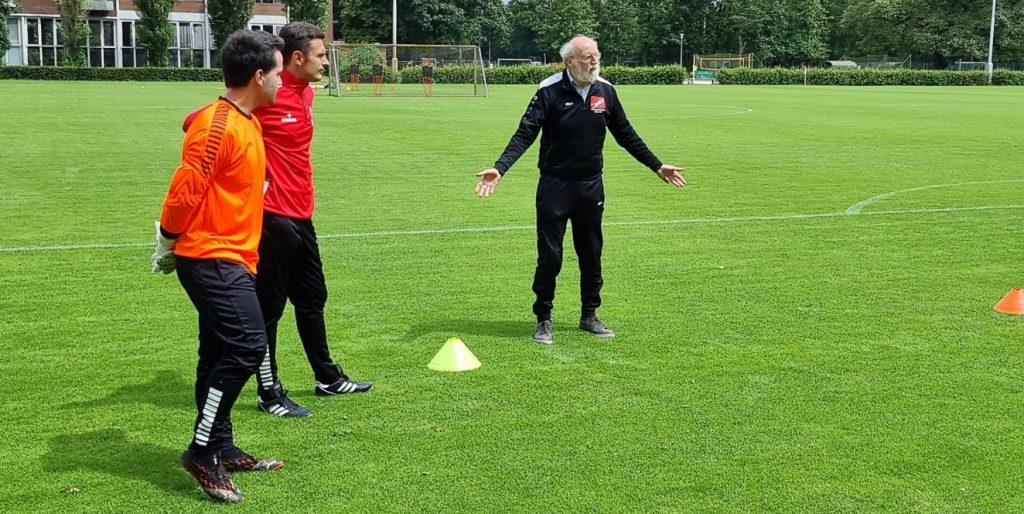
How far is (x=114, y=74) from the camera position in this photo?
63.1 meters

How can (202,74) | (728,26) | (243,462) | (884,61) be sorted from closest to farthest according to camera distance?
A: (243,462) < (202,74) < (884,61) < (728,26)

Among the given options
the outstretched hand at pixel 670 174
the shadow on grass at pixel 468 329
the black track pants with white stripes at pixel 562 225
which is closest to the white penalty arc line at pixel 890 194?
the outstretched hand at pixel 670 174

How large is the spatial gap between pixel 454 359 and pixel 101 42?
259ft

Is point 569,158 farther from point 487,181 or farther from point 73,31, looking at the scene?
point 73,31

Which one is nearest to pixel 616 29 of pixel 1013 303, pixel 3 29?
pixel 3 29

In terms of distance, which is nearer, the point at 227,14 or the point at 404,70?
the point at 404,70

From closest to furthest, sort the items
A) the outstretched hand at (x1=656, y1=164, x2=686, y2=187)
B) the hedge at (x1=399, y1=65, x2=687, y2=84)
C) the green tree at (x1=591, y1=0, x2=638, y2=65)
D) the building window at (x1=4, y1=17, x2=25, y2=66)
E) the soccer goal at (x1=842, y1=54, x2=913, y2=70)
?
1. the outstretched hand at (x1=656, y1=164, x2=686, y2=187)
2. the hedge at (x1=399, y1=65, x2=687, y2=84)
3. the building window at (x1=4, y1=17, x2=25, y2=66)
4. the soccer goal at (x1=842, y1=54, x2=913, y2=70)
5. the green tree at (x1=591, y1=0, x2=638, y2=65)

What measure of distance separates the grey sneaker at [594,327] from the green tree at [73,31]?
227 ft

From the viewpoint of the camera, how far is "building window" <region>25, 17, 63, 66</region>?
75.2 meters

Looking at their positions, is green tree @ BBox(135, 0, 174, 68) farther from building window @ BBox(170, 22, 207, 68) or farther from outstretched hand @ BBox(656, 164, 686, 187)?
outstretched hand @ BBox(656, 164, 686, 187)

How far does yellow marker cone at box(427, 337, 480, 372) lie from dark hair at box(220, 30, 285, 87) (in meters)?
2.61

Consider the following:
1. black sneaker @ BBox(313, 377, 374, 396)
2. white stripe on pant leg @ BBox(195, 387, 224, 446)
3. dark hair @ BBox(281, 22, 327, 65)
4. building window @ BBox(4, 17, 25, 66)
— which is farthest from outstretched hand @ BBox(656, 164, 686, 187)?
building window @ BBox(4, 17, 25, 66)

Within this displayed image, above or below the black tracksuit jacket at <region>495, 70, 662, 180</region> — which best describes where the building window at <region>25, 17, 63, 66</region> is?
above

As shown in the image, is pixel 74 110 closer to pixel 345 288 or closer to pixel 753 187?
pixel 753 187
